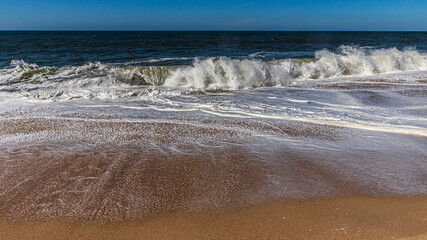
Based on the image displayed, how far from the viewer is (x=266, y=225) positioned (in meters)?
2.21

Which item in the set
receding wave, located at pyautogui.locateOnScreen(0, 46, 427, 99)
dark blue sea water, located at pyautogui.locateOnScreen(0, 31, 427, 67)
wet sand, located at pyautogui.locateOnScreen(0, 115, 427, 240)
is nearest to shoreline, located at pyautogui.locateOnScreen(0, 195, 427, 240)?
wet sand, located at pyautogui.locateOnScreen(0, 115, 427, 240)

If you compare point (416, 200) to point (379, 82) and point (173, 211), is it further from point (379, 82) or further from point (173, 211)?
point (379, 82)

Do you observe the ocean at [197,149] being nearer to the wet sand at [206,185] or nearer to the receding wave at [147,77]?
the wet sand at [206,185]

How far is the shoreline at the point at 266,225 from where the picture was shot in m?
2.09

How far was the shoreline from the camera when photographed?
6.86ft

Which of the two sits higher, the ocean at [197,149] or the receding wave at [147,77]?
the receding wave at [147,77]

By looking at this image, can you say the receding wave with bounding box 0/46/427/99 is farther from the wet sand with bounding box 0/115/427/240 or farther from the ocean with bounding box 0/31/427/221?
the wet sand with bounding box 0/115/427/240

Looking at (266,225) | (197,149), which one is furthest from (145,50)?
(266,225)

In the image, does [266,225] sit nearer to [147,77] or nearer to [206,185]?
[206,185]

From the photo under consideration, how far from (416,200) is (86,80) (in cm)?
914

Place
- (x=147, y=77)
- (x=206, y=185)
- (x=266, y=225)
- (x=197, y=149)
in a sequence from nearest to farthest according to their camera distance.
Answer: (x=266, y=225) → (x=206, y=185) → (x=197, y=149) → (x=147, y=77)

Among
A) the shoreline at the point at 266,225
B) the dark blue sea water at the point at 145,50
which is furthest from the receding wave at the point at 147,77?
the shoreline at the point at 266,225

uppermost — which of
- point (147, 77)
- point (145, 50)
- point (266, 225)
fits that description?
point (145, 50)

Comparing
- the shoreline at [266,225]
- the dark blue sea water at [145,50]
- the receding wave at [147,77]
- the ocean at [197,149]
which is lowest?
the shoreline at [266,225]
